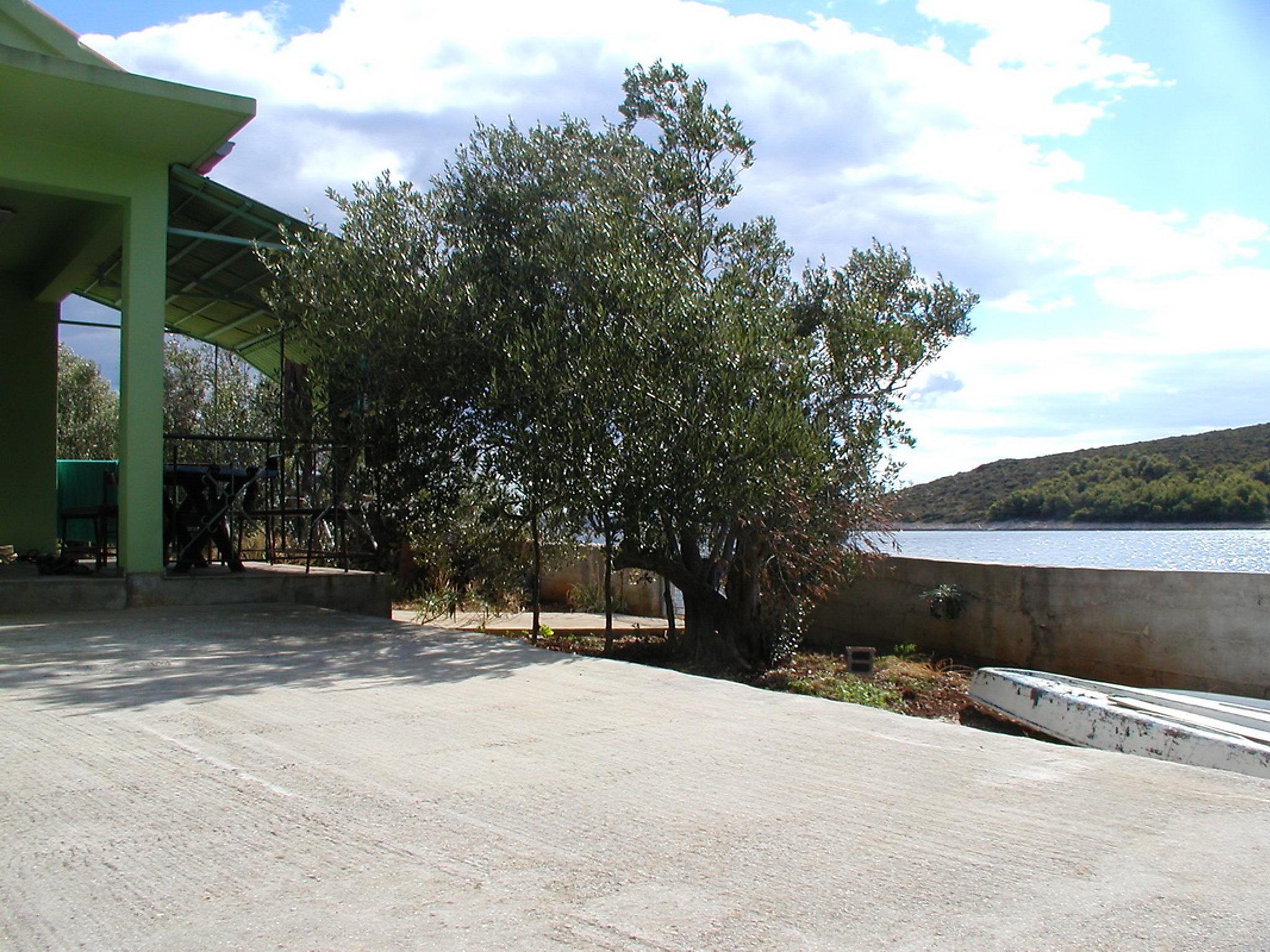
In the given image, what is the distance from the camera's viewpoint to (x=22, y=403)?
14703 millimetres

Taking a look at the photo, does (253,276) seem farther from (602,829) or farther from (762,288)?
(602,829)

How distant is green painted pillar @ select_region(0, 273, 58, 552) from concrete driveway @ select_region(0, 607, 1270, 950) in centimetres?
936

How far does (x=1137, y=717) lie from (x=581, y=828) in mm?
5605

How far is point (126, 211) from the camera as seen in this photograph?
1079 centimetres

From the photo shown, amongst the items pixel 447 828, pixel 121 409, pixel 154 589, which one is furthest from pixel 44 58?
pixel 447 828

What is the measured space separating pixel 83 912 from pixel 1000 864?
2.86m

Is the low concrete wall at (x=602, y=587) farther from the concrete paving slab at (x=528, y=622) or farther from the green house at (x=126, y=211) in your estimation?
the green house at (x=126, y=211)

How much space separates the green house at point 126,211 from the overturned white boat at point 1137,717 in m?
8.26

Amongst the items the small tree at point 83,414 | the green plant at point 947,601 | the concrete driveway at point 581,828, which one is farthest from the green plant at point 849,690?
the small tree at point 83,414

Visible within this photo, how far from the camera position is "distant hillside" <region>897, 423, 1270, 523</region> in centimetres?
2312

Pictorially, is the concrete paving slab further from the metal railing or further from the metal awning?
the metal awning

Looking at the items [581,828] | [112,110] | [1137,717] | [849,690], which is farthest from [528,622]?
[581,828]

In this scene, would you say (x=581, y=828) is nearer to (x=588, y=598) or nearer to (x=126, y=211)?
(x=126, y=211)

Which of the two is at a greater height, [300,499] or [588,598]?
[300,499]
